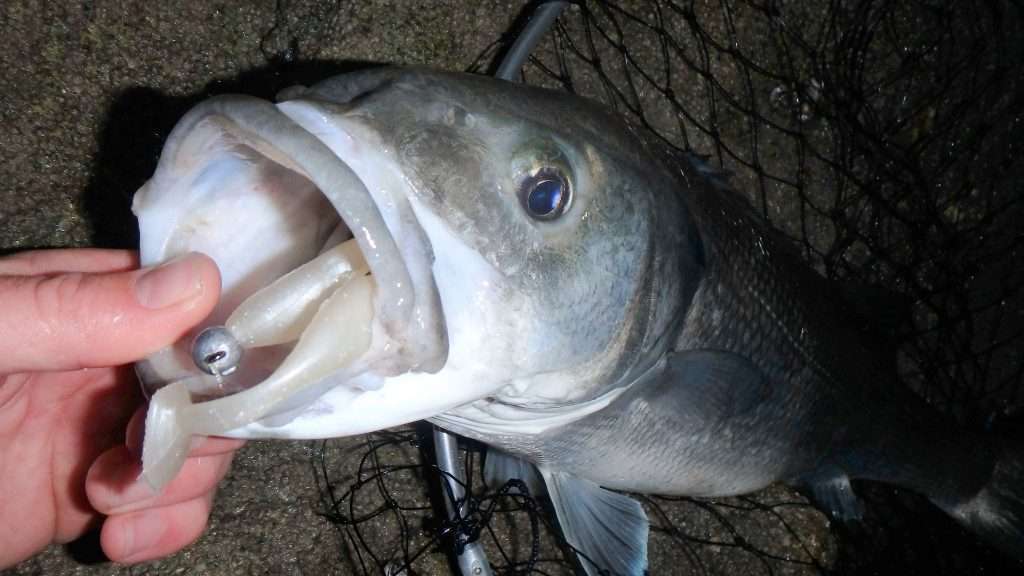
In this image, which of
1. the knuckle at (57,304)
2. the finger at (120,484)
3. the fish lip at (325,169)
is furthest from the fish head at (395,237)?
the finger at (120,484)

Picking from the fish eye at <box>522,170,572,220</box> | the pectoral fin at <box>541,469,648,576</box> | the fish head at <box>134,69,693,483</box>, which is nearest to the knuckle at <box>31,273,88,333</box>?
the fish head at <box>134,69,693,483</box>

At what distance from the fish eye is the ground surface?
4.24ft

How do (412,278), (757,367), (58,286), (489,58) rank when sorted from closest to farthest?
(412,278)
(58,286)
(757,367)
(489,58)

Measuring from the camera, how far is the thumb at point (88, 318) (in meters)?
1.11

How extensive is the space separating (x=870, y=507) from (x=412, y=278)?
8.91 ft

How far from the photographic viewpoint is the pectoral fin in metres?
2.03

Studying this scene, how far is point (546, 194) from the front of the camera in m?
1.19

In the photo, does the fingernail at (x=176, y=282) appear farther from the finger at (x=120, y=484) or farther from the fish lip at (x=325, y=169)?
the finger at (x=120, y=484)

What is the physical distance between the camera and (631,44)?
2682mm

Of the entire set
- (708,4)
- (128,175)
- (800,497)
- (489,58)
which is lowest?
(800,497)

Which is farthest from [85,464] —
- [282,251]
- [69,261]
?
[282,251]

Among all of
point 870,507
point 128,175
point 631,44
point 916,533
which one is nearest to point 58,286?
point 128,175

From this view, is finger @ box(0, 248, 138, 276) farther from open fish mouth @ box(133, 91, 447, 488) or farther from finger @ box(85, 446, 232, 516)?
open fish mouth @ box(133, 91, 447, 488)

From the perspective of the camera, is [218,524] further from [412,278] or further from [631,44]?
[631,44]
